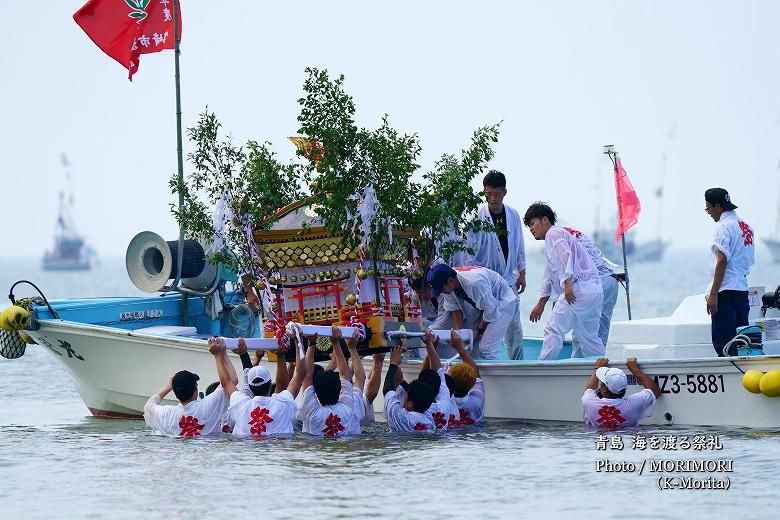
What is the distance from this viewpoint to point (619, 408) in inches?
484

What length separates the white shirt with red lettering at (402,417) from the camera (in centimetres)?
1273

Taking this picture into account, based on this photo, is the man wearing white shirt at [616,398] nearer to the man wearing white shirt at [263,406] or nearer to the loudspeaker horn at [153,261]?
the man wearing white shirt at [263,406]

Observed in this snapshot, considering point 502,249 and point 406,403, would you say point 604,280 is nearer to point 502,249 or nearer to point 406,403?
point 502,249

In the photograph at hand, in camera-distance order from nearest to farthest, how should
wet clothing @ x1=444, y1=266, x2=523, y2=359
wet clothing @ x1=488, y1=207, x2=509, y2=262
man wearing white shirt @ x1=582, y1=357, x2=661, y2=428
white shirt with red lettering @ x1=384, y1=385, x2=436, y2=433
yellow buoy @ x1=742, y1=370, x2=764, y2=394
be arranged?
yellow buoy @ x1=742, y1=370, x2=764, y2=394 < man wearing white shirt @ x1=582, y1=357, x2=661, y2=428 < white shirt with red lettering @ x1=384, y1=385, x2=436, y2=433 < wet clothing @ x1=444, y1=266, x2=523, y2=359 < wet clothing @ x1=488, y1=207, x2=509, y2=262

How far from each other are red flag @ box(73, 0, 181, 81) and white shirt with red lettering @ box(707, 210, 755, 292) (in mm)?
7718

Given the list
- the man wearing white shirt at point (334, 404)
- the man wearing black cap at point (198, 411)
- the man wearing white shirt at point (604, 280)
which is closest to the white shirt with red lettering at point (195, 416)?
the man wearing black cap at point (198, 411)

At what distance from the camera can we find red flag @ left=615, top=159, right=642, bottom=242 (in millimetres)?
15906

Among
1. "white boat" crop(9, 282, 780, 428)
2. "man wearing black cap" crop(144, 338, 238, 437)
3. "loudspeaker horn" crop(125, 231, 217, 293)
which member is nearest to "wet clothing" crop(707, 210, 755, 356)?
"white boat" crop(9, 282, 780, 428)

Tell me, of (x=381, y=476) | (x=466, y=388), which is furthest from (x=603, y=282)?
(x=381, y=476)

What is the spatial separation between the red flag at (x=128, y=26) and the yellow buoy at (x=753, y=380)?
342 inches

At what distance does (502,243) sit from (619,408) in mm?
2924

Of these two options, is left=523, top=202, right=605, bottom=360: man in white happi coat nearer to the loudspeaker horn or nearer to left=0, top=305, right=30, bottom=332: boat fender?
the loudspeaker horn

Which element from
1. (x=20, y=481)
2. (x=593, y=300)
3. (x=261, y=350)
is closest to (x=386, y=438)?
(x=261, y=350)

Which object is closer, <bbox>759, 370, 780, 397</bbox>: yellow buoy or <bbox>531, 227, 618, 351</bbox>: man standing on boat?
<bbox>759, 370, 780, 397</bbox>: yellow buoy
